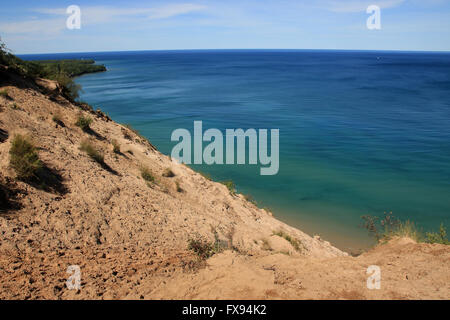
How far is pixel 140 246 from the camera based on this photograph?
7312mm

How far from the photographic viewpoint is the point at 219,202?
466 inches

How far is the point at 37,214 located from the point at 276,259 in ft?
17.7

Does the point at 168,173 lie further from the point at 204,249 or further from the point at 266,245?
the point at 204,249

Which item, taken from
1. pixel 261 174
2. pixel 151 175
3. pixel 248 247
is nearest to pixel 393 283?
pixel 248 247

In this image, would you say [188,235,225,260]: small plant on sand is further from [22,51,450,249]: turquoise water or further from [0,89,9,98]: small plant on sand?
[0,89,9,98]: small plant on sand

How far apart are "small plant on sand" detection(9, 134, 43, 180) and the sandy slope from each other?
0.22m

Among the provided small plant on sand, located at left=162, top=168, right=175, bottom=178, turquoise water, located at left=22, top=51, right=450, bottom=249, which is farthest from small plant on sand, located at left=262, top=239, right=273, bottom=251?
turquoise water, located at left=22, top=51, right=450, bottom=249

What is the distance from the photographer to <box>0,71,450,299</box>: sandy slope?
541cm

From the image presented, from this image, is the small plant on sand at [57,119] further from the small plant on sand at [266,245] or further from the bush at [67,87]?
the small plant on sand at [266,245]

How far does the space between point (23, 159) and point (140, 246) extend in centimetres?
359

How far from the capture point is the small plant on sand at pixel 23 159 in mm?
7640

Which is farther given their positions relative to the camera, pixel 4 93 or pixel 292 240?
pixel 4 93

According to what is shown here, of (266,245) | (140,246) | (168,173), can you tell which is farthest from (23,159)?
(266,245)

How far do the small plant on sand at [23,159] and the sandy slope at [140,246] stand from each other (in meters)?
0.22
